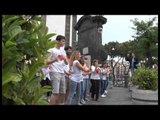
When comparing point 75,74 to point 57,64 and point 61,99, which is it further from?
point 61,99

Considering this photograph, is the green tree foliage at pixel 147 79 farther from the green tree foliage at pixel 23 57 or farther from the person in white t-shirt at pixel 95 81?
the green tree foliage at pixel 23 57

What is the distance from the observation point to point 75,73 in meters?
6.47

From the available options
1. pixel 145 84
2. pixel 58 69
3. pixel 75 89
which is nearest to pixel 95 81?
pixel 145 84

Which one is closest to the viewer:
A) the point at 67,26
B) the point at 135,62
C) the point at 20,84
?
the point at 20,84

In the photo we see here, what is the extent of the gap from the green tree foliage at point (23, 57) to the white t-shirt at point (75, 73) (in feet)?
12.8

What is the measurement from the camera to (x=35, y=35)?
93.2 inches

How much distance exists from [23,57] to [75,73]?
4.19m

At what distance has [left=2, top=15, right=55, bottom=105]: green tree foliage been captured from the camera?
1948mm

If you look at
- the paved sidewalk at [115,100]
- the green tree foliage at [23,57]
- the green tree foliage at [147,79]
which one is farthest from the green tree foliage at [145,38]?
the green tree foliage at [23,57]

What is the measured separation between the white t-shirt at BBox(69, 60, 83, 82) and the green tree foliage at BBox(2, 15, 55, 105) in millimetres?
3900

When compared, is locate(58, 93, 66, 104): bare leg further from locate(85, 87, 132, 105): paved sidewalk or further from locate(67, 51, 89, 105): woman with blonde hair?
locate(85, 87, 132, 105): paved sidewalk
